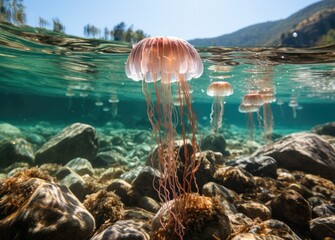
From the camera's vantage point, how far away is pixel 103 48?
8.18 meters

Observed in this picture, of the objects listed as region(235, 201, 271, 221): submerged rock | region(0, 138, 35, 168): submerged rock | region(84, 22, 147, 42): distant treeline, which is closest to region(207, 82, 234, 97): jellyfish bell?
region(84, 22, 147, 42): distant treeline

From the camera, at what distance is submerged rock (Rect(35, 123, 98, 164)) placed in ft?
26.9

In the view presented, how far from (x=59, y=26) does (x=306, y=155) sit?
7255 mm

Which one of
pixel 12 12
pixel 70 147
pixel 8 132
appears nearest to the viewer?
pixel 12 12

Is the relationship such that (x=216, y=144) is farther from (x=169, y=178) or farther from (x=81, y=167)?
(x=169, y=178)

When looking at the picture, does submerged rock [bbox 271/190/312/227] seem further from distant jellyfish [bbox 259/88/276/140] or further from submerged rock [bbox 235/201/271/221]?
distant jellyfish [bbox 259/88/276/140]

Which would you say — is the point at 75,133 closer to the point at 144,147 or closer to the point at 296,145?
the point at 144,147

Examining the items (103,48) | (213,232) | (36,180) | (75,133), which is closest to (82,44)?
(103,48)

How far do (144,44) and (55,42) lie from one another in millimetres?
6206

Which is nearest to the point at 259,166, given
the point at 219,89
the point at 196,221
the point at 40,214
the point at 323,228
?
the point at 323,228


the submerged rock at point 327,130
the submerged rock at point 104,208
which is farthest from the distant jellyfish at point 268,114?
the submerged rock at point 104,208

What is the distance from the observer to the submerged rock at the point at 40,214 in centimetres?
257

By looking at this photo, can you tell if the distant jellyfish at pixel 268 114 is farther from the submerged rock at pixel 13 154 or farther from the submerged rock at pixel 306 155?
the submerged rock at pixel 13 154

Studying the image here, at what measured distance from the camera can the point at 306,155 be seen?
609 centimetres
